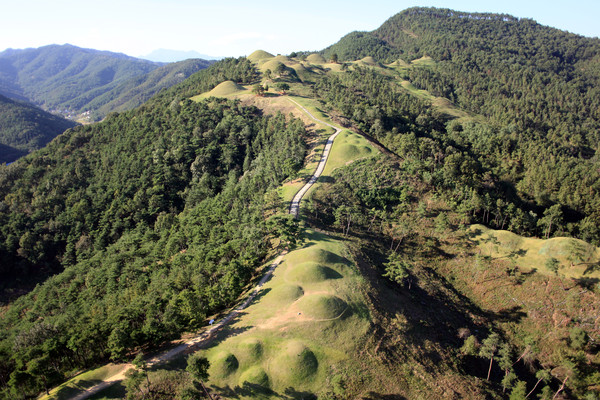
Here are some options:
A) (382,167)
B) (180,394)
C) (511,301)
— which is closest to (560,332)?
(511,301)

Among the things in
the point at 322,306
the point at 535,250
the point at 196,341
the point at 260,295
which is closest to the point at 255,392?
the point at 196,341

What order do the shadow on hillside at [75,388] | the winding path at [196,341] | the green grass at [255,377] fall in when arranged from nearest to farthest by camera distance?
the shadow on hillside at [75,388] < the winding path at [196,341] < the green grass at [255,377]

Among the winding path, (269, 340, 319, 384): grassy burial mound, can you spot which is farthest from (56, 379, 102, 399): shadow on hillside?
(269, 340, 319, 384): grassy burial mound

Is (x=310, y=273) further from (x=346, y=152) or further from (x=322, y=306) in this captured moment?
(x=346, y=152)

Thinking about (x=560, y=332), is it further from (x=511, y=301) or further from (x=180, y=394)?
(x=180, y=394)

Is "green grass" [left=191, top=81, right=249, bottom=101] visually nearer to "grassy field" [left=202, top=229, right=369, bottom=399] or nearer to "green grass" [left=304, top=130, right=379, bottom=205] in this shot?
"green grass" [left=304, top=130, right=379, bottom=205]

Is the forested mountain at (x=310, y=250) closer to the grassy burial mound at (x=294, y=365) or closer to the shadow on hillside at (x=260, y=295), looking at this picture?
the grassy burial mound at (x=294, y=365)

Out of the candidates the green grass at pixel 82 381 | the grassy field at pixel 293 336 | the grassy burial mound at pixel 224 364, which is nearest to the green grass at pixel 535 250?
the grassy field at pixel 293 336
